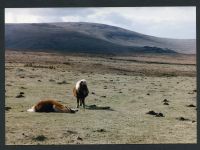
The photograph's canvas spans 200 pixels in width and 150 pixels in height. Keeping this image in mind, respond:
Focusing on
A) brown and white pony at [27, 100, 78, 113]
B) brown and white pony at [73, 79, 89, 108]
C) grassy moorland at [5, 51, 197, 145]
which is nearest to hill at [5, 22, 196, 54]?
grassy moorland at [5, 51, 197, 145]

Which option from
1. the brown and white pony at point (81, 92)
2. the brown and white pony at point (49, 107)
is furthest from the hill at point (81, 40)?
the brown and white pony at point (49, 107)

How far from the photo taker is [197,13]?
15.9 m

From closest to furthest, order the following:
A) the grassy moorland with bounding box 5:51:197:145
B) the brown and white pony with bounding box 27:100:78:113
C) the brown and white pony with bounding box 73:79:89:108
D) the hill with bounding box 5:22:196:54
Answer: the grassy moorland with bounding box 5:51:197:145
the brown and white pony with bounding box 27:100:78:113
the brown and white pony with bounding box 73:79:89:108
the hill with bounding box 5:22:196:54

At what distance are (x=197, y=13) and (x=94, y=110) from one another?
6.74m

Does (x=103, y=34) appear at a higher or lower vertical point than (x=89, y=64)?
higher

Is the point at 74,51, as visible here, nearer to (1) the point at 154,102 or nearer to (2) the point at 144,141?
(1) the point at 154,102

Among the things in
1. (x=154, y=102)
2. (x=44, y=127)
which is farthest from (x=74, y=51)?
(x=44, y=127)

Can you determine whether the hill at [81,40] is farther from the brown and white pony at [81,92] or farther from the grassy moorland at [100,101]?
the brown and white pony at [81,92]

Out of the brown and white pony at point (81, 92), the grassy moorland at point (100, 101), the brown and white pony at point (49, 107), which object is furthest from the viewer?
the brown and white pony at point (81, 92)

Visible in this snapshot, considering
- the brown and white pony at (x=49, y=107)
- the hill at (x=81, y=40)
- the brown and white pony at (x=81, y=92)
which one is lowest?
the brown and white pony at (x=49, y=107)

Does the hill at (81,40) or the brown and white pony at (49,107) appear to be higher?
the hill at (81,40)

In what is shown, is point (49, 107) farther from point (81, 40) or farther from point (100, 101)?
point (81, 40)

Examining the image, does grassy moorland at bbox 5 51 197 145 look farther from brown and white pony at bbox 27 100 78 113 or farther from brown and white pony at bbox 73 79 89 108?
brown and white pony at bbox 73 79 89 108

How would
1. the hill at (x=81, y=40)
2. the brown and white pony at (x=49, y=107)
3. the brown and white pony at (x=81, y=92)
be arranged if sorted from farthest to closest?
the hill at (x=81, y=40) < the brown and white pony at (x=81, y=92) < the brown and white pony at (x=49, y=107)
